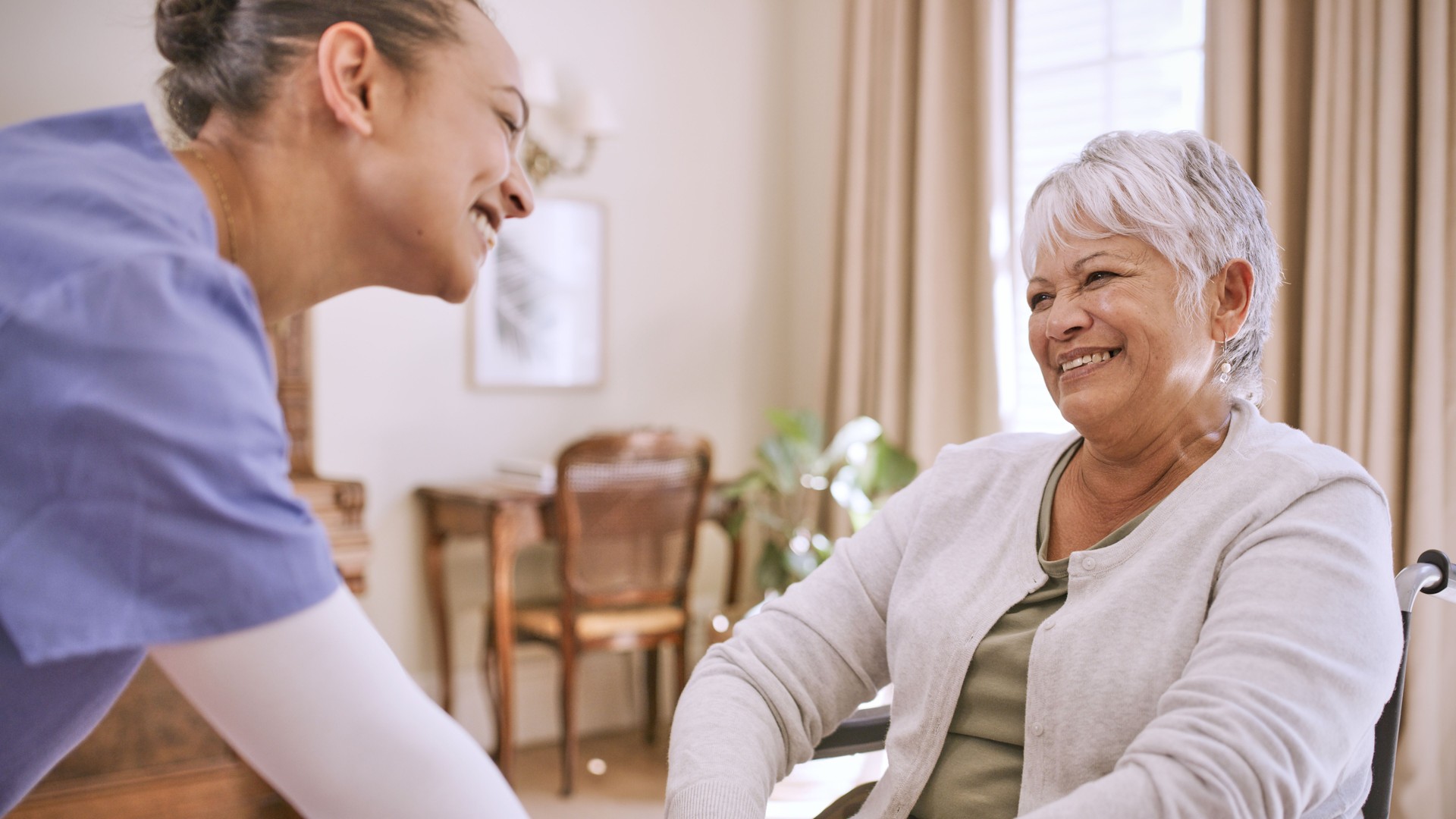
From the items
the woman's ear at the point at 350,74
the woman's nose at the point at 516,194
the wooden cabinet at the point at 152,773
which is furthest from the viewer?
the wooden cabinet at the point at 152,773

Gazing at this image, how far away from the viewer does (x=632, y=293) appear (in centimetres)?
439

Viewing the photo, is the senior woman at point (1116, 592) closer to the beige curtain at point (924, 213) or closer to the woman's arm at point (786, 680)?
the woman's arm at point (786, 680)

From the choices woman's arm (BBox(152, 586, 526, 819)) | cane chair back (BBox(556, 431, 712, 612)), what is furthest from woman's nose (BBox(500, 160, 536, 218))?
cane chair back (BBox(556, 431, 712, 612))

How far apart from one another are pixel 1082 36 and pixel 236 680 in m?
3.68

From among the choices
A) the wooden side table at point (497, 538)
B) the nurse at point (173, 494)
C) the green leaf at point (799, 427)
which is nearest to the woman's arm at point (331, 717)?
the nurse at point (173, 494)

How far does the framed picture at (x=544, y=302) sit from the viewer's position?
4.05 metres

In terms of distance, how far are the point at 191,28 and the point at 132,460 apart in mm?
457

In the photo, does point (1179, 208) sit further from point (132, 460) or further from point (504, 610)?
point (504, 610)

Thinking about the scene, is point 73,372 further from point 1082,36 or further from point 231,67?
point 1082,36

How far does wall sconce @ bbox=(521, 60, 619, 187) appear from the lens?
3.90 metres

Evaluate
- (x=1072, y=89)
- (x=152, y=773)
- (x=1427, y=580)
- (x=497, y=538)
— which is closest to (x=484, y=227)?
(x=1427, y=580)

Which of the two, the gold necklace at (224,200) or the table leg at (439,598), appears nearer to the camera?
the gold necklace at (224,200)

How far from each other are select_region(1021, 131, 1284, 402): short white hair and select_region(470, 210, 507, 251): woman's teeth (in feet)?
2.45

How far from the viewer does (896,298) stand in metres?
4.02
